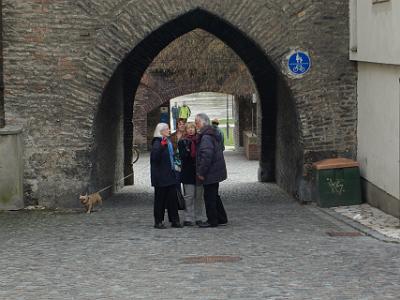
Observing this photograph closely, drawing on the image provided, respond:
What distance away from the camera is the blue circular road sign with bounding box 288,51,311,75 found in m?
17.8

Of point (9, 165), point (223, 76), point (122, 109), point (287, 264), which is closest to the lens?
point (287, 264)

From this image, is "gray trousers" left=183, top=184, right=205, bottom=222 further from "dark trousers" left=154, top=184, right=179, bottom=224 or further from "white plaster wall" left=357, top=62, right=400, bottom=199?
"white plaster wall" left=357, top=62, right=400, bottom=199

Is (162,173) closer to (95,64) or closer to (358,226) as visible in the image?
(358,226)

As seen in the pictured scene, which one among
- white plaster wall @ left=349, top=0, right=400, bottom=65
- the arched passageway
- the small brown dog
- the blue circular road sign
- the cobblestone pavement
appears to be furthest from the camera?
the arched passageway

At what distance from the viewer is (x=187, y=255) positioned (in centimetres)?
1178

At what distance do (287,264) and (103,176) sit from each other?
1024cm

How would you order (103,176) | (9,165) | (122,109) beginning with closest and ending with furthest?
(9,165)
(103,176)
(122,109)

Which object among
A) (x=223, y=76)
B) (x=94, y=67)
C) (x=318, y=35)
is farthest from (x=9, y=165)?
(x=223, y=76)

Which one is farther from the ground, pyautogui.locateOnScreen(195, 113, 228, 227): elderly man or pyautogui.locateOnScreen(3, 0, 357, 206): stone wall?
pyautogui.locateOnScreen(3, 0, 357, 206): stone wall

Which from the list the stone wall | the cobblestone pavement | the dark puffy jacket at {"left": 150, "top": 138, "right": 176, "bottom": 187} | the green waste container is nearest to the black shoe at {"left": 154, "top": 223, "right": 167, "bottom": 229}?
the cobblestone pavement

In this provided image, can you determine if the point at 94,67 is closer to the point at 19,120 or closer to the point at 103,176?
the point at 19,120

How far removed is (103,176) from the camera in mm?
20781

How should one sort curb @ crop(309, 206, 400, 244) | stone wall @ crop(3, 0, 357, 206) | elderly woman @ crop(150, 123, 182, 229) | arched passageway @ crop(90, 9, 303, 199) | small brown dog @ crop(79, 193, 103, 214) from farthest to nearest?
arched passageway @ crop(90, 9, 303, 199)
stone wall @ crop(3, 0, 357, 206)
small brown dog @ crop(79, 193, 103, 214)
elderly woman @ crop(150, 123, 182, 229)
curb @ crop(309, 206, 400, 244)

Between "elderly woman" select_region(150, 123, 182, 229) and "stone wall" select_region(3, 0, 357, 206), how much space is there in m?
3.24
